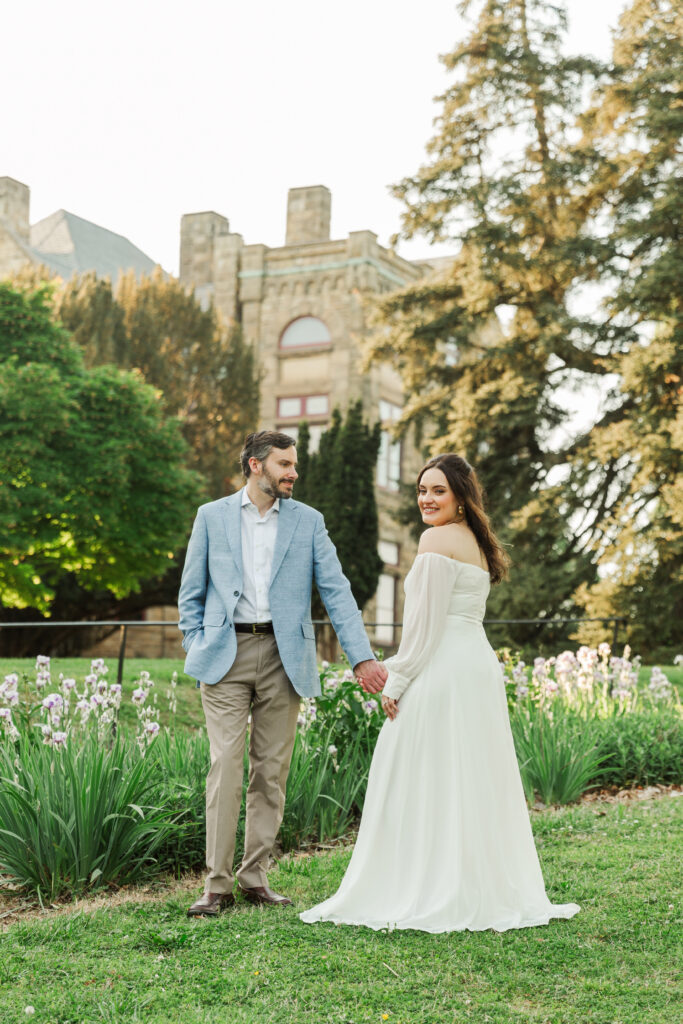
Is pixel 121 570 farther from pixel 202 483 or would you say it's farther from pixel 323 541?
pixel 323 541

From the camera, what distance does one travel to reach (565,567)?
23609mm

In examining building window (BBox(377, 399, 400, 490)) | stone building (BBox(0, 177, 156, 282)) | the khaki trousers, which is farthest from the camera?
stone building (BBox(0, 177, 156, 282))

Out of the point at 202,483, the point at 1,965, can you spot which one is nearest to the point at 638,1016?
the point at 1,965

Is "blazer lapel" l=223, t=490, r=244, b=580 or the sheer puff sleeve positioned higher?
"blazer lapel" l=223, t=490, r=244, b=580

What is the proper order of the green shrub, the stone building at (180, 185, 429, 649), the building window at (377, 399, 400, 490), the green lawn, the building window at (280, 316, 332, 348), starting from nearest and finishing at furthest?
1. the green lawn
2. the green shrub
3. the stone building at (180, 185, 429, 649)
4. the building window at (377, 399, 400, 490)
5. the building window at (280, 316, 332, 348)

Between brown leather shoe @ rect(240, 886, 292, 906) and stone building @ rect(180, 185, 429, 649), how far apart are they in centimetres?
3343

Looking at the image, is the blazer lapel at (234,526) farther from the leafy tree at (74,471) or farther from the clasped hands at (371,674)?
the leafy tree at (74,471)

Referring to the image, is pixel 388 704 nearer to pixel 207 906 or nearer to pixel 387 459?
pixel 207 906

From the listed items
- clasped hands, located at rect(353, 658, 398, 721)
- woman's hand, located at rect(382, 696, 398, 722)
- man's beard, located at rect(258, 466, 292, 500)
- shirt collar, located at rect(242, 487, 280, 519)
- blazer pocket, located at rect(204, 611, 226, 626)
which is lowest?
woman's hand, located at rect(382, 696, 398, 722)

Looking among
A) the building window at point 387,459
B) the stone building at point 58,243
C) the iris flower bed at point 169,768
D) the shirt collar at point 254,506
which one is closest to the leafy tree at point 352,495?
the building window at point 387,459

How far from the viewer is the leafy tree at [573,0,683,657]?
20094 millimetres

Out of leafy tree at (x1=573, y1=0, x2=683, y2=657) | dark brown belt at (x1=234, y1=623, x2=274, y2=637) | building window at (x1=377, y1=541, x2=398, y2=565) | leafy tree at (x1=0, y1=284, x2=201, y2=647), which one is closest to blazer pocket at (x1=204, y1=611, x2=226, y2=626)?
dark brown belt at (x1=234, y1=623, x2=274, y2=637)

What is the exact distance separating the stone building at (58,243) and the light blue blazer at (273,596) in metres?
37.2

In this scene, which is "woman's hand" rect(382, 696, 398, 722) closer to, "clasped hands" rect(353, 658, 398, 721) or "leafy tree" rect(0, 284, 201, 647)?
"clasped hands" rect(353, 658, 398, 721)
